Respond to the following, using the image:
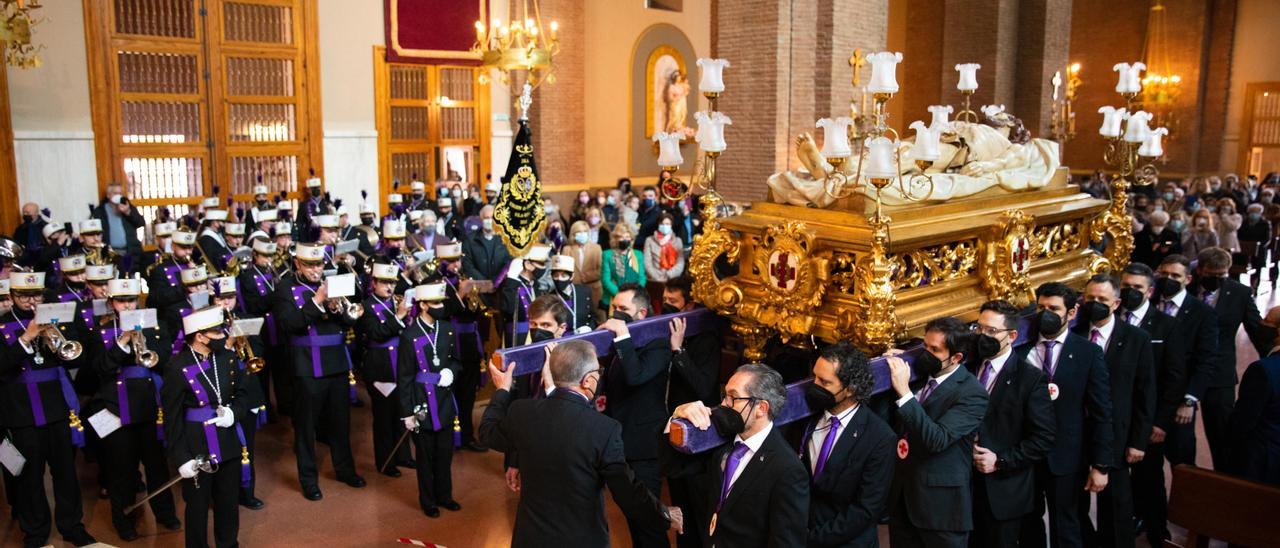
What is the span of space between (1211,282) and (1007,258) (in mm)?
1727

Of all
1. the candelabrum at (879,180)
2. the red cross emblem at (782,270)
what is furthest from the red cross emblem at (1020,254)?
the red cross emblem at (782,270)

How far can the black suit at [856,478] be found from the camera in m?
3.79

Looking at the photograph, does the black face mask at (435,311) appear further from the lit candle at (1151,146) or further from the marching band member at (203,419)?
the lit candle at (1151,146)

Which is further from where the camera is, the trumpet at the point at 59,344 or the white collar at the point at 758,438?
the trumpet at the point at 59,344

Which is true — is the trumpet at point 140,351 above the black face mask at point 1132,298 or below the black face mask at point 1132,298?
below

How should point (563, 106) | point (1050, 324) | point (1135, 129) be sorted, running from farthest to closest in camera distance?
point (563, 106), point (1135, 129), point (1050, 324)

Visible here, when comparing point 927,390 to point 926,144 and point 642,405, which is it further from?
point 926,144

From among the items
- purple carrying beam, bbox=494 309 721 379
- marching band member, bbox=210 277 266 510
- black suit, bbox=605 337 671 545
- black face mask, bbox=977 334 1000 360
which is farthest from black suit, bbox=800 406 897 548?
marching band member, bbox=210 277 266 510

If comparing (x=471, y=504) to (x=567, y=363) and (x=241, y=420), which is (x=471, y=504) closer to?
(x=241, y=420)

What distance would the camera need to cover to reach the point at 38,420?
18.4ft

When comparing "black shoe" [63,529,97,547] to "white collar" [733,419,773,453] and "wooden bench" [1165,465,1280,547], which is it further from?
"wooden bench" [1165,465,1280,547]

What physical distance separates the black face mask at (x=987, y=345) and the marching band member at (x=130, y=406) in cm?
444

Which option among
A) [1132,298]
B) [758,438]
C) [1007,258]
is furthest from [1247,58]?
[758,438]

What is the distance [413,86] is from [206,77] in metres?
3.25
